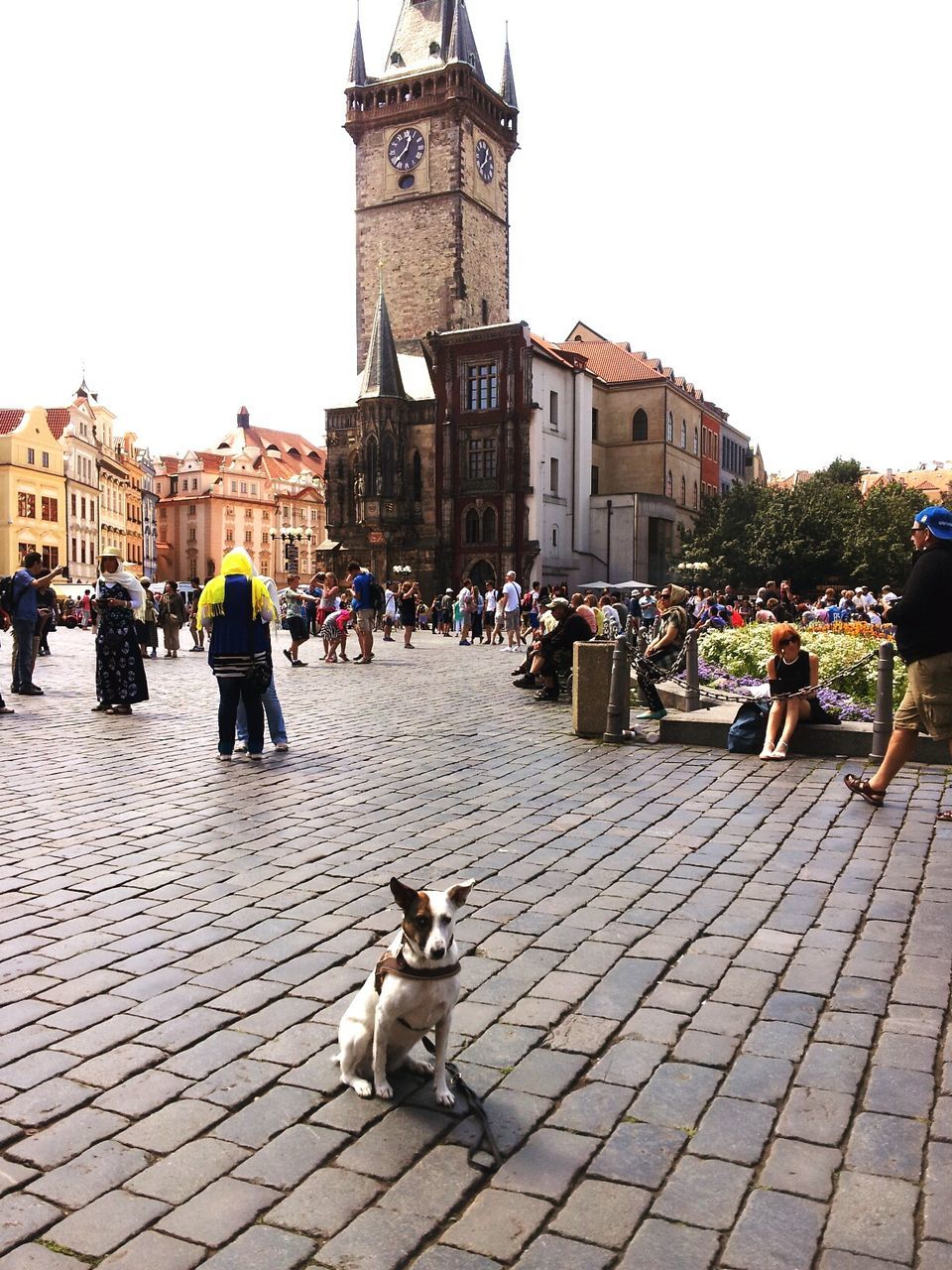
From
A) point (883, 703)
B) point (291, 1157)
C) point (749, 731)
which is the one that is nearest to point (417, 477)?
point (749, 731)

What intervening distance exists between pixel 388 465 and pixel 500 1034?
52079 mm

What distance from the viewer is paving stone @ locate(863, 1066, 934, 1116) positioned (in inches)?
123

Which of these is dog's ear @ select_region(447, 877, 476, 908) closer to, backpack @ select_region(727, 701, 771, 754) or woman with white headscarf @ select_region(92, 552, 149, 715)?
backpack @ select_region(727, 701, 771, 754)

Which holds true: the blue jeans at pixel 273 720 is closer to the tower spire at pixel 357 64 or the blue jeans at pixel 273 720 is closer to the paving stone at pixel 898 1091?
the paving stone at pixel 898 1091

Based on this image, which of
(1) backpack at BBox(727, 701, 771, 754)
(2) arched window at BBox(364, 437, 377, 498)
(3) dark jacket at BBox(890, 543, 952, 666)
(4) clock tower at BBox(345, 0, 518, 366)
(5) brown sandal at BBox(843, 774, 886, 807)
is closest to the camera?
(3) dark jacket at BBox(890, 543, 952, 666)

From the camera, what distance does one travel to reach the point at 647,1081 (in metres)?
3.31

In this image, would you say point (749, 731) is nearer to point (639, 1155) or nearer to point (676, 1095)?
point (676, 1095)

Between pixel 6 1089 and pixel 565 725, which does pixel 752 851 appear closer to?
pixel 6 1089

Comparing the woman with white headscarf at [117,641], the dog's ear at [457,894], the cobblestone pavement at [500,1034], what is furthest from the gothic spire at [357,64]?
the dog's ear at [457,894]

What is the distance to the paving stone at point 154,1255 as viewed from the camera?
2383 mm

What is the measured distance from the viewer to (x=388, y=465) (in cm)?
5453

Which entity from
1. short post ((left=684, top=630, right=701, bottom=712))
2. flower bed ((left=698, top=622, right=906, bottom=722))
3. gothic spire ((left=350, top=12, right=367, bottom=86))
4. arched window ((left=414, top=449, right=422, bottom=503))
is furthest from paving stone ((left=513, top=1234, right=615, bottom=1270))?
gothic spire ((left=350, top=12, right=367, bottom=86))

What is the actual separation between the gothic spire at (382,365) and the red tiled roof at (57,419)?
3585 cm

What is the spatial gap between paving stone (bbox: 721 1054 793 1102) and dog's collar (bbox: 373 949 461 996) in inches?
37.5
